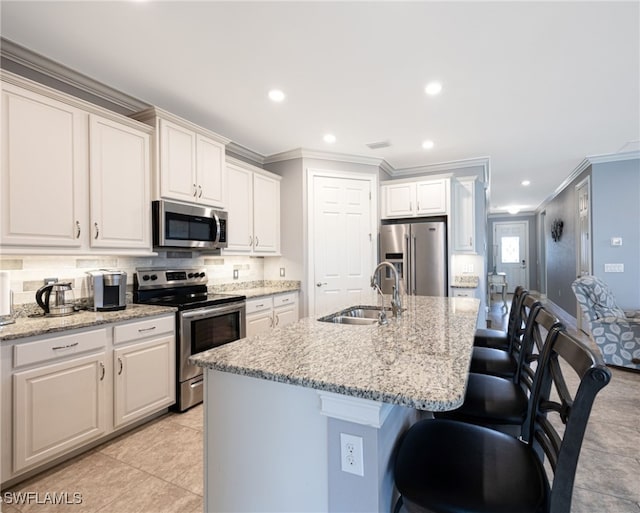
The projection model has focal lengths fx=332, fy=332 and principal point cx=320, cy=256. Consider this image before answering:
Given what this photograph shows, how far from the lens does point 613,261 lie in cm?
453

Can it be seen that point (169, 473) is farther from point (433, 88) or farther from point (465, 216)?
point (465, 216)

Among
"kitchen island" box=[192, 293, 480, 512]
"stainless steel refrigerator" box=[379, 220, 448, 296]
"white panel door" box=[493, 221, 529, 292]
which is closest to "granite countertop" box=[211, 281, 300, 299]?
"stainless steel refrigerator" box=[379, 220, 448, 296]

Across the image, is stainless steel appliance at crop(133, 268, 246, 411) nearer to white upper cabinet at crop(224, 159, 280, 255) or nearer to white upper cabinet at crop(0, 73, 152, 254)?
white upper cabinet at crop(0, 73, 152, 254)

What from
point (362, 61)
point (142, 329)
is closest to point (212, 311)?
point (142, 329)

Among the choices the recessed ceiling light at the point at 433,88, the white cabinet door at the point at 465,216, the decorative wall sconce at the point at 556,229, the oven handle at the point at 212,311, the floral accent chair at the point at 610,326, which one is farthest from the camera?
the decorative wall sconce at the point at 556,229

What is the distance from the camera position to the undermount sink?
2143mm

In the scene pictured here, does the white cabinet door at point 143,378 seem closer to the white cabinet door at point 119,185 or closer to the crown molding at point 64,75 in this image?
the white cabinet door at point 119,185

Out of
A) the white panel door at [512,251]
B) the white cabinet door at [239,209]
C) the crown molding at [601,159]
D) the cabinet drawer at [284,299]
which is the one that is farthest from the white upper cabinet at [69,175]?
the white panel door at [512,251]

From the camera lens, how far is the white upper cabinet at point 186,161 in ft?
9.04

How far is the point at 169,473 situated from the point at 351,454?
153 centimetres

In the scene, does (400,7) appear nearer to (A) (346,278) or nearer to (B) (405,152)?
(B) (405,152)

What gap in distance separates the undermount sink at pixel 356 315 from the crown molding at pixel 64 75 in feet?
8.00

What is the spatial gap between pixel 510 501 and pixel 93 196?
2.78 meters

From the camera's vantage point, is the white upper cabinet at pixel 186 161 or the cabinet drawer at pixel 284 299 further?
the cabinet drawer at pixel 284 299
